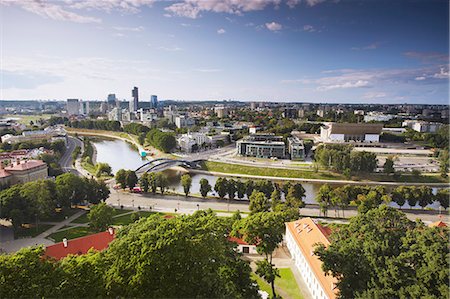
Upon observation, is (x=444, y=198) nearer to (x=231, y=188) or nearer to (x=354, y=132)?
(x=231, y=188)

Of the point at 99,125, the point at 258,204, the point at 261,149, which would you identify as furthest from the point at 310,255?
the point at 99,125

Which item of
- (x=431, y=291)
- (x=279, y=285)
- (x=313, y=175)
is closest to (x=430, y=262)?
(x=431, y=291)

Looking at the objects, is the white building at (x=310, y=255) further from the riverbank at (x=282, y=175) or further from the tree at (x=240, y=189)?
the riverbank at (x=282, y=175)

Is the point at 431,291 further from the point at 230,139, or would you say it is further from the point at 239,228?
the point at 230,139

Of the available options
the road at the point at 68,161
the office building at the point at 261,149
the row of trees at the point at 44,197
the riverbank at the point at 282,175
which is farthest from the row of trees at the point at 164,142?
the row of trees at the point at 44,197

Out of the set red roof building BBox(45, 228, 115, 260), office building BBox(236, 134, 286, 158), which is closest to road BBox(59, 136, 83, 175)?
office building BBox(236, 134, 286, 158)

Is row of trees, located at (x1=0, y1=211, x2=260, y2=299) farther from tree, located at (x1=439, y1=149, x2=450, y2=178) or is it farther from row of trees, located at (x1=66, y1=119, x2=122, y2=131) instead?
row of trees, located at (x1=66, y1=119, x2=122, y2=131)
